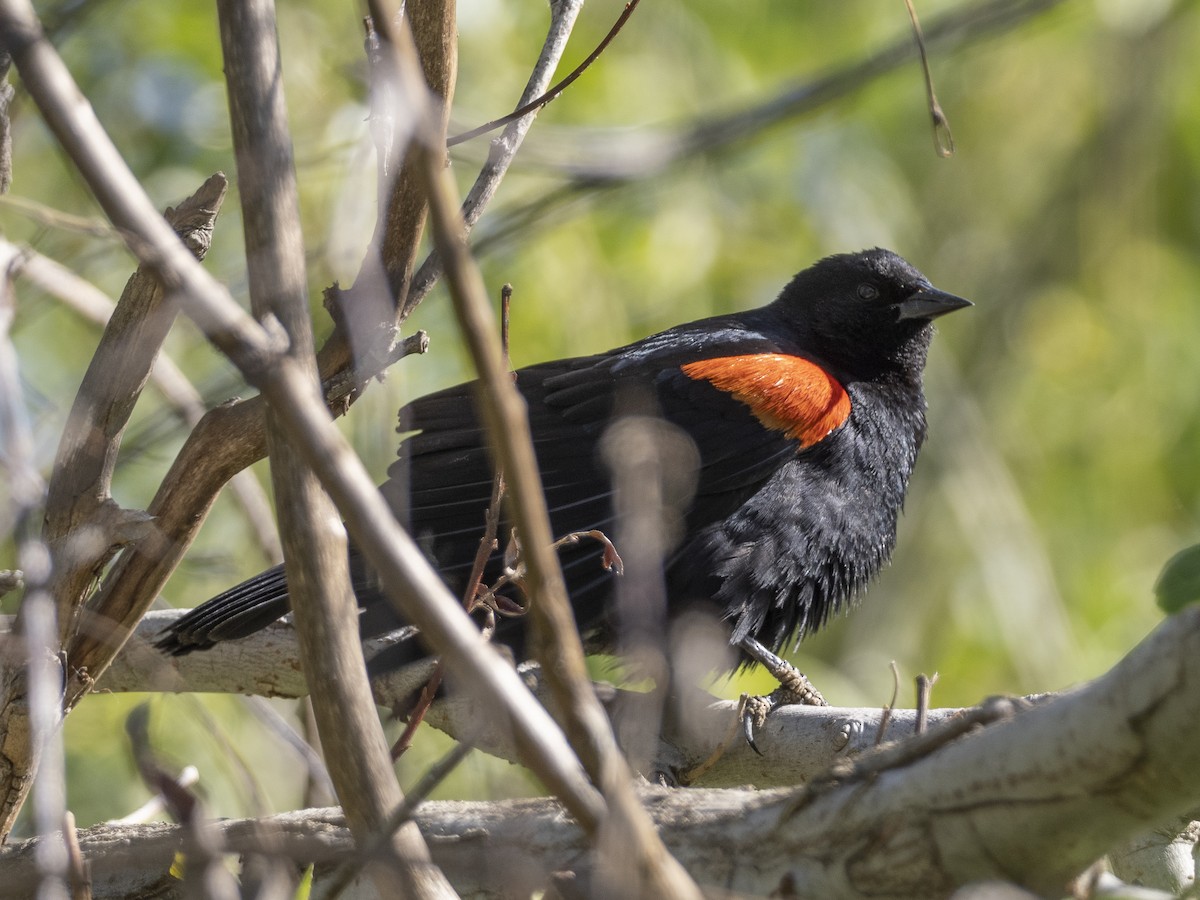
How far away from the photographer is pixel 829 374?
162 inches

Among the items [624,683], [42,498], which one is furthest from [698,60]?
[42,498]

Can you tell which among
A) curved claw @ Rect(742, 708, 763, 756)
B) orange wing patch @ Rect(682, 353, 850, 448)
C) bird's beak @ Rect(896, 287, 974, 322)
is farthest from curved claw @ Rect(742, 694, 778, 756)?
bird's beak @ Rect(896, 287, 974, 322)

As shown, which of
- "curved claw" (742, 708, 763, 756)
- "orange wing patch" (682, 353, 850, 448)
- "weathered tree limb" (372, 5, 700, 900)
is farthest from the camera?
"orange wing patch" (682, 353, 850, 448)

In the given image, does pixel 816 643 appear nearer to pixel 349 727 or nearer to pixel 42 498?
pixel 42 498

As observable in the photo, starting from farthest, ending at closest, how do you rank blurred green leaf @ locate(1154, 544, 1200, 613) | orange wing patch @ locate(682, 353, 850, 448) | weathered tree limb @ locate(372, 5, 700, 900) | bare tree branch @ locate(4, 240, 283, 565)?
orange wing patch @ locate(682, 353, 850, 448) → bare tree branch @ locate(4, 240, 283, 565) → blurred green leaf @ locate(1154, 544, 1200, 613) → weathered tree limb @ locate(372, 5, 700, 900)

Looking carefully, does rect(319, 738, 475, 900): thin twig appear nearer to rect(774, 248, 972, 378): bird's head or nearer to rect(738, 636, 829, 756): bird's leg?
rect(738, 636, 829, 756): bird's leg

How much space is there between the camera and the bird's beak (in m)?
4.40

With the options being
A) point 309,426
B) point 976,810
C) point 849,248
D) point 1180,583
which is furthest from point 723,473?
point 849,248

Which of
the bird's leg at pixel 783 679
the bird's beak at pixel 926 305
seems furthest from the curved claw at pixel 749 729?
the bird's beak at pixel 926 305

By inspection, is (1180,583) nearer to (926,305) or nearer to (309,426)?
(309,426)

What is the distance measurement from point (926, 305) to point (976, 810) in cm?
326

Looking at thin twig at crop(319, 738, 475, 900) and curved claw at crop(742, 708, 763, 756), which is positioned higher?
curved claw at crop(742, 708, 763, 756)

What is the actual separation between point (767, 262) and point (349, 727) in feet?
18.0

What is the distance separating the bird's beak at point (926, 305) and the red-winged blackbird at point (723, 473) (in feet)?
1.08
